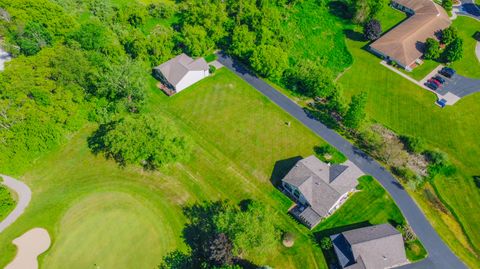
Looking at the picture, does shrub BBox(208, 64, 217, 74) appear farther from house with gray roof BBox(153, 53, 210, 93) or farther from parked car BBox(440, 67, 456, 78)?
parked car BBox(440, 67, 456, 78)

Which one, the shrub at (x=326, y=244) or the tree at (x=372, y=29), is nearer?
the shrub at (x=326, y=244)

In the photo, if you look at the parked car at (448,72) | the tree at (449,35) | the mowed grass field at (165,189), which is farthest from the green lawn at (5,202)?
the tree at (449,35)

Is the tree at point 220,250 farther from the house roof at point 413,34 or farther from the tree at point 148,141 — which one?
the house roof at point 413,34

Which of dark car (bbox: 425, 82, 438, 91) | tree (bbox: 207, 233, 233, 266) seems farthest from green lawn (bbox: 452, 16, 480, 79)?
tree (bbox: 207, 233, 233, 266)

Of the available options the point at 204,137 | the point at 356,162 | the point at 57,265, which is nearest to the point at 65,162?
the point at 57,265

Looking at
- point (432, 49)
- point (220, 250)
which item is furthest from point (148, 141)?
point (432, 49)

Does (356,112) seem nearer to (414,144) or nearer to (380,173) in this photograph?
(380,173)

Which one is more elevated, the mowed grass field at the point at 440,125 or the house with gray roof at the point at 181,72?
the house with gray roof at the point at 181,72
